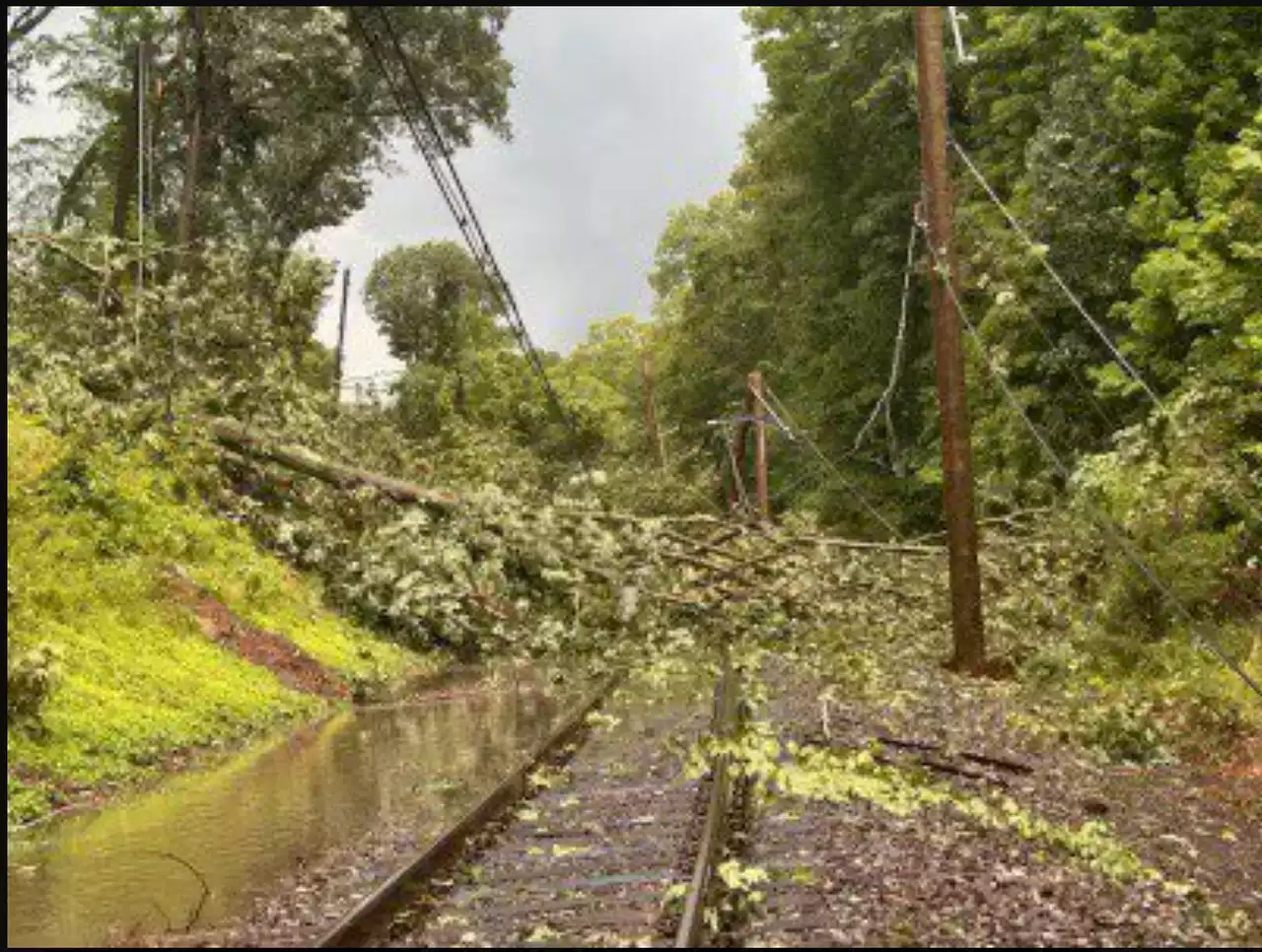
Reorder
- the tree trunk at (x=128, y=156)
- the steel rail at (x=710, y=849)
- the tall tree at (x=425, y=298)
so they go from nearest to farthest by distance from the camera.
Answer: the steel rail at (x=710, y=849) < the tree trunk at (x=128, y=156) < the tall tree at (x=425, y=298)

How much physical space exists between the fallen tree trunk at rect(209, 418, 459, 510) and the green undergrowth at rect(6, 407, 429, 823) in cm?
120

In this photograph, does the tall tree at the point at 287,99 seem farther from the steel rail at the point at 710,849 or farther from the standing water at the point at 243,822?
the steel rail at the point at 710,849

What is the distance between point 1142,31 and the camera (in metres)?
22.7

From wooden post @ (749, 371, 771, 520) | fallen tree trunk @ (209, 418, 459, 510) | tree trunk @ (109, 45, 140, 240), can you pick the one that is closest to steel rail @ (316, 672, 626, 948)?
fallen tree trunk @ (209, 418, 459, 510)

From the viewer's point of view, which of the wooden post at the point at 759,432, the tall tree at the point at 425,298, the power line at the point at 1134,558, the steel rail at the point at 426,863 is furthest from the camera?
the tall tree at the point at 425,298

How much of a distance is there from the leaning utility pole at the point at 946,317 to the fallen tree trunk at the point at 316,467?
25.2ft

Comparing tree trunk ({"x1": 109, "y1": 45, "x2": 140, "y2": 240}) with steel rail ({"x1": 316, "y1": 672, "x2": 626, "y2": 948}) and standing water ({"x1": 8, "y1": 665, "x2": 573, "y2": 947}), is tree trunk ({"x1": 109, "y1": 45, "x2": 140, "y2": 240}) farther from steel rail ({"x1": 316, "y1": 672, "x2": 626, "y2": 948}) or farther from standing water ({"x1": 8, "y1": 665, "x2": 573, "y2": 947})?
steel rail ({"x1": 316, "y1": 672, "x2": 626, "y2": 948})

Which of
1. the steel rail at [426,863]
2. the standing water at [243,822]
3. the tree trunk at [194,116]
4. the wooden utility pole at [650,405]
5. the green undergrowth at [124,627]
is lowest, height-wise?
the standing water at [243,822]

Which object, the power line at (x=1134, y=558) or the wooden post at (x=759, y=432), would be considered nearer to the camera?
the power line at (x=1134, y=558)

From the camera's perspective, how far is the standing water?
7.80m

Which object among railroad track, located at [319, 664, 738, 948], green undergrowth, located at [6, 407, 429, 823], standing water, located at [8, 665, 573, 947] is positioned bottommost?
standing water, located at [8, 665, 573, 947]

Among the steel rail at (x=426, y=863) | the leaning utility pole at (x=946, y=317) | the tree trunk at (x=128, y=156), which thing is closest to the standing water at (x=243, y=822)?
the steel rail at (x=426, y=863)

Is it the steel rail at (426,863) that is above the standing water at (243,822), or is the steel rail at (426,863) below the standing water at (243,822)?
above

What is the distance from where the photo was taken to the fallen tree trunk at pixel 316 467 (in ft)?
65.7
